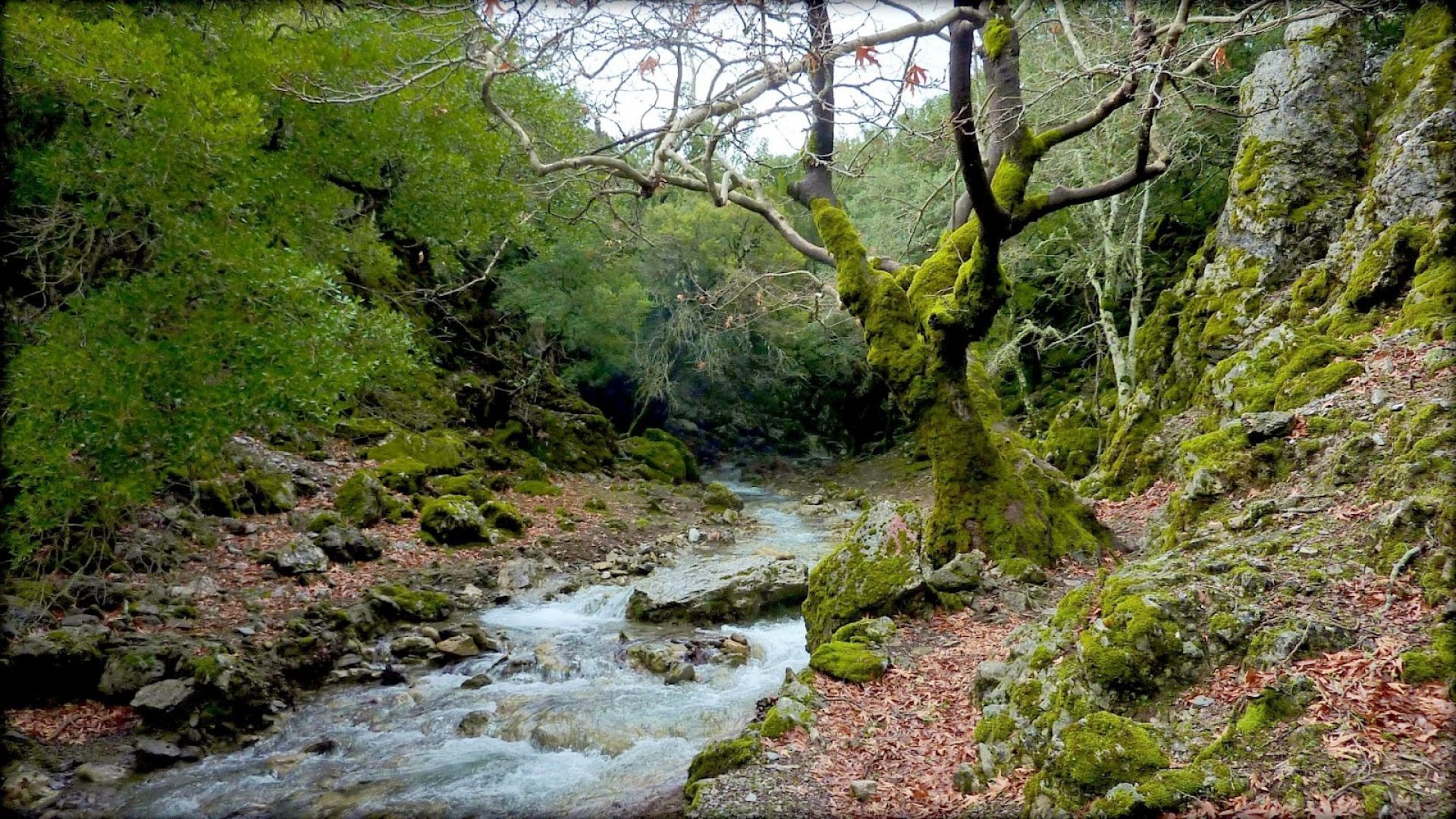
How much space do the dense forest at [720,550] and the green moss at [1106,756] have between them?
2cm

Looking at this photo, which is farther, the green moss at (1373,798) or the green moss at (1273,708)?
the green moss at (1273,708)

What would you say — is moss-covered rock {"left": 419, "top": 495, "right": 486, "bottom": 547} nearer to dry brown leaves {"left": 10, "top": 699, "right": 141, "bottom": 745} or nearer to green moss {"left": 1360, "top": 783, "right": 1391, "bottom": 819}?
dry brown leaves {"left": 10, "top": 699, "right": 141, "bottom": 745}

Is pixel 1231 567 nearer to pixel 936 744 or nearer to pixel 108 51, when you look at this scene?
pixel 936 744

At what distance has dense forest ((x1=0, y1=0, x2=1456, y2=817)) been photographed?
4.00m

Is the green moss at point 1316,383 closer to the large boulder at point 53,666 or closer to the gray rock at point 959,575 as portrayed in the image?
the gray rock at point 959,575

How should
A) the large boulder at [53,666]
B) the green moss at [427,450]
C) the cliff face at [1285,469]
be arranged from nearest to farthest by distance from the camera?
the cliff face at [1285,469] < the large boulder at [53,666] < the green moss at [427,450]

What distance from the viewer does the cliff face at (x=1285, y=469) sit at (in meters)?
3.40

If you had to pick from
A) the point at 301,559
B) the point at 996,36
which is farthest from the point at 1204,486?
the point at 301,559

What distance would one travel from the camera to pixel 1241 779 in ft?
9.83

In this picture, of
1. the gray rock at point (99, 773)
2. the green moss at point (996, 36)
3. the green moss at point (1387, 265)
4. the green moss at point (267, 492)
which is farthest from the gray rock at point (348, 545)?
the green moss at point (1387, 265)

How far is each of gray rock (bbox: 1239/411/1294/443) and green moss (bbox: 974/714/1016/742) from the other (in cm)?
456

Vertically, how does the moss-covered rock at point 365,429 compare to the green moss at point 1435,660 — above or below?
above

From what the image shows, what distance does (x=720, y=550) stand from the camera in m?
14.0

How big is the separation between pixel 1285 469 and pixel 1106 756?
456cm
